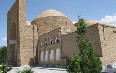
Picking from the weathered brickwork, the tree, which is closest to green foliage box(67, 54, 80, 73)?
the tree

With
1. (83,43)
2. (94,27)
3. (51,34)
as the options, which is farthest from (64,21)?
(83,43)

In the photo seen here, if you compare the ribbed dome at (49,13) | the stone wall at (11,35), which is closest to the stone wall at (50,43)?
the ribbed dome at (49,13)

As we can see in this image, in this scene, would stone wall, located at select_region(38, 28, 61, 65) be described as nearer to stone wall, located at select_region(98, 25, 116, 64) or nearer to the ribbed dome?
the ribbed dome

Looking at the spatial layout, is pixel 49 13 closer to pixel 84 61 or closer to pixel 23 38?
pixel 23 38

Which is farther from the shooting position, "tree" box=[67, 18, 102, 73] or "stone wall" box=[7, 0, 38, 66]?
"stone wall" box=[7, 0, 38, 66]

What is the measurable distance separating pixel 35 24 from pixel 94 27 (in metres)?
18.7

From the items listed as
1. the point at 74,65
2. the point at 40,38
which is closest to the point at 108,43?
the point at 74,65

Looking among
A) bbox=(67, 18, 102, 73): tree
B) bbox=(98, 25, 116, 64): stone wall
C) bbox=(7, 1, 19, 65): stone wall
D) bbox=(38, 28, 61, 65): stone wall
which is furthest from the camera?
bbox=(7, 1, 19, 65): stone wall

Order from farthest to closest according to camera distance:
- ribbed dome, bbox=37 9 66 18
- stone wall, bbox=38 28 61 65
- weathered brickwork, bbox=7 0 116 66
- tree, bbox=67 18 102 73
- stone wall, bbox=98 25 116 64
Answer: ribbed dome, bbox=37 9 66 18 → stone wall, bbox=38 28 61 65 → weathered brickwork, bbox=7 0 116 66 → stone wall, bbox=98 25 116 64 → tree, bbox=67 18 102 73

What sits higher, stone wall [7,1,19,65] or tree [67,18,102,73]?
stone wall [7,1,19,65]

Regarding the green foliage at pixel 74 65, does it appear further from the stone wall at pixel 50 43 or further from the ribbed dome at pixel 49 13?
the ribbed dome at pixel 49 13

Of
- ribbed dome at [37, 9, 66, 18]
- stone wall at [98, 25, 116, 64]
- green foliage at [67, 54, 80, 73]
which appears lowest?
green foliage at [67, 54, 80, 73]

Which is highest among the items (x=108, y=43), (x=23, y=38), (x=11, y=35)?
(x=11, y=35)

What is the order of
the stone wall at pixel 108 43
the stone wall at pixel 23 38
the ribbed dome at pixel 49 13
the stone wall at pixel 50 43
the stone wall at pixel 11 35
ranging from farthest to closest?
the stone wall at pixel 11 35
the ribbed dome at pixel 49 13
the stone wall at pixel 23 38
the stone wall at pixel 50 43
the stone wall at pixel 108 43
